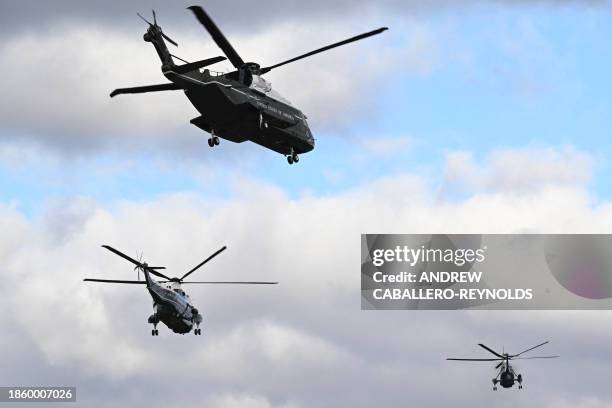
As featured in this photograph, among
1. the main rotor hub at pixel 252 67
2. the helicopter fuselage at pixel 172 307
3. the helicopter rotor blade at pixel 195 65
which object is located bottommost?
the helicopter fuselage at pixel 172 307

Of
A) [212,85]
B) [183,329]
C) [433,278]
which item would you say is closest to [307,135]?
[212,85]

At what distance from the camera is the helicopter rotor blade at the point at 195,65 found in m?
93.1

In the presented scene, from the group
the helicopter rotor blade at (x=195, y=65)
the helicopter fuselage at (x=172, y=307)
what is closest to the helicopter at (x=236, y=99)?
the helicopter rotor blade at (x=195, y=65)

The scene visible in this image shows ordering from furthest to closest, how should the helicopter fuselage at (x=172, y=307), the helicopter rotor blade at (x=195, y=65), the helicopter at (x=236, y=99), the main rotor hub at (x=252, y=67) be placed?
the helicopter fuselage at (x=172, y=307) → the main rotor hub at (x=252, y=67) → the helicopter at (x=236, y=99) → the helicopter rotor blade at (x=195, y=65)

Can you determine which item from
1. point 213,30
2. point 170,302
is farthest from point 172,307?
point 213,30

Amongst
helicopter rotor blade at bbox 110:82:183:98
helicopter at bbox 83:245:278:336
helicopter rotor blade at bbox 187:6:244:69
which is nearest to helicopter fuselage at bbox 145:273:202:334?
helicopter at bbox 83:245:278:336

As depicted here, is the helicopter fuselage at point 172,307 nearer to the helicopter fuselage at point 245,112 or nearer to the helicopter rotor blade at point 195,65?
the helicopter fuselage at point 245,112

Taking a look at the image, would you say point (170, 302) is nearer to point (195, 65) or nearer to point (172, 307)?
point (172, 307)

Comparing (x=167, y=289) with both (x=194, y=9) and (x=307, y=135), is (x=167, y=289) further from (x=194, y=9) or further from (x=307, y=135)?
(x=194, y=9)

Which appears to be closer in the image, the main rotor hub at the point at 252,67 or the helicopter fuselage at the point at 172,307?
the main rotor hub at the point at 252,67

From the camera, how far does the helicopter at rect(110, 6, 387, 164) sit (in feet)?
326

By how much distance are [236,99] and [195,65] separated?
20.6 ft

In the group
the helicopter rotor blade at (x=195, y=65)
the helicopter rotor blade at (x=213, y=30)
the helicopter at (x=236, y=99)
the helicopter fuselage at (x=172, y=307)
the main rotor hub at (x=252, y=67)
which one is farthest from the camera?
the helicopter fuselage at (x=172, y=307)

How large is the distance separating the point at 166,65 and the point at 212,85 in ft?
12.9
